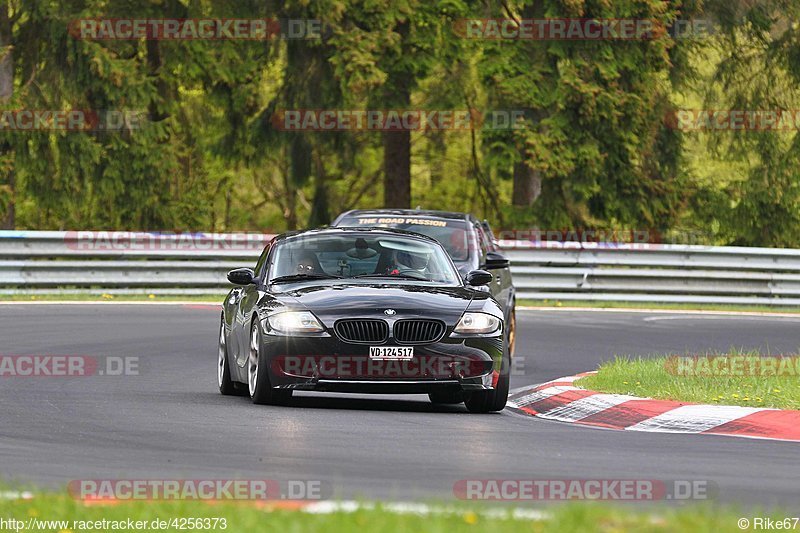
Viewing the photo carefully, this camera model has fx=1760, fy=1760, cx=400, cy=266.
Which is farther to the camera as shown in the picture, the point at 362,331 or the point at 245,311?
the point at 245,311

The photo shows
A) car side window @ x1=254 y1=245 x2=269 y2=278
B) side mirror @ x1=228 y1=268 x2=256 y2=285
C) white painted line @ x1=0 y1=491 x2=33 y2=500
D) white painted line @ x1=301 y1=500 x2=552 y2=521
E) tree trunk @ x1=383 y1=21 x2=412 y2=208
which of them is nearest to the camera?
white painted line @ x1=301 y1=500 x2=552 y2=521

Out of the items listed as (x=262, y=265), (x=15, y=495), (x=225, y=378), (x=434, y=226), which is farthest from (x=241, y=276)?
(x=15, y=495)

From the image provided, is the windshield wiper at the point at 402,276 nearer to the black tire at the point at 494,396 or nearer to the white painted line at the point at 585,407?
the black tire at the point at 494,396

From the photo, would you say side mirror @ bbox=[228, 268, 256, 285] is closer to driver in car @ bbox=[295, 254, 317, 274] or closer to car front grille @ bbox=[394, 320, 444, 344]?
driver in car @ bbox=[295, 254, 317, 274]

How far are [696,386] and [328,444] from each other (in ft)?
15.4

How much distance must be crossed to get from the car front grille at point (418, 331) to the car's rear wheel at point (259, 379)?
1.01 metres

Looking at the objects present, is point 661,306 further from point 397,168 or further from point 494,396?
point 494,396

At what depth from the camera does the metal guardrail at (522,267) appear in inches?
1137

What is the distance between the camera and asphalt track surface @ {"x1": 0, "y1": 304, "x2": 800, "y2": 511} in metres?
9.40

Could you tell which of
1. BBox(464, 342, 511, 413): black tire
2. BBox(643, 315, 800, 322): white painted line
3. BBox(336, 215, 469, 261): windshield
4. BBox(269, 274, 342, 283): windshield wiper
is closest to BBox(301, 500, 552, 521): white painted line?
BBox(464, 342, 511, 413): black tire

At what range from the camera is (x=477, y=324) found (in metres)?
13.6

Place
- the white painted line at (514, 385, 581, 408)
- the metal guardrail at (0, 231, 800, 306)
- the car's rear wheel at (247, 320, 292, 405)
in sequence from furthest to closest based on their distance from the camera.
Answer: the metal guardrail at (0, 231, 800, 306)
the white painted line at (514, 385, 581, 408)
the car's rear wheel at (247, 320, 292, 405)

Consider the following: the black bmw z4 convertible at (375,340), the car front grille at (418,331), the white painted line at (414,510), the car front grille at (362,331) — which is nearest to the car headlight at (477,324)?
the black bmw z4 convertible at (375,340)

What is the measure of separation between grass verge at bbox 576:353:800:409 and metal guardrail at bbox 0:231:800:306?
1418 centimetres
